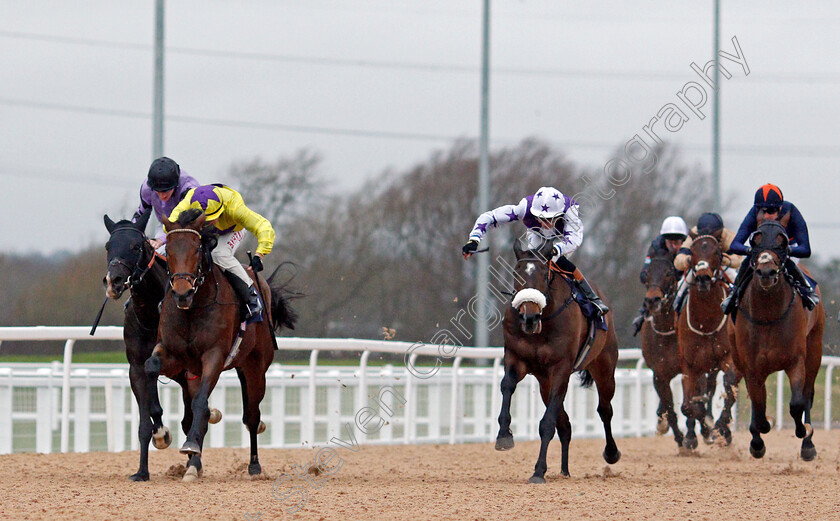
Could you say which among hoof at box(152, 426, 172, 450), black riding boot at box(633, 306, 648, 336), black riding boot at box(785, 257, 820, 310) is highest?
black riding boot at box(785, 257, 820, 310)

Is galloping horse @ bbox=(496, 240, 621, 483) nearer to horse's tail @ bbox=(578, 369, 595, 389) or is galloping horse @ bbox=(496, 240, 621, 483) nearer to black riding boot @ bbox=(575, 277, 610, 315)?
black riding boot @ bbox=(575, 277, 610, 315)

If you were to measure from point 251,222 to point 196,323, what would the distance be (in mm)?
883

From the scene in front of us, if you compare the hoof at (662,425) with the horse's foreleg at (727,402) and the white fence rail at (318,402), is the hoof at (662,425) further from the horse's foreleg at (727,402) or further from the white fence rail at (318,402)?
the white fence rail at (318,402)

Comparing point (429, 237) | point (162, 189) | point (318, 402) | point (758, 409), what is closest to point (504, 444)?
point (758, 409)

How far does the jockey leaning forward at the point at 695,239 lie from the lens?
1113cm

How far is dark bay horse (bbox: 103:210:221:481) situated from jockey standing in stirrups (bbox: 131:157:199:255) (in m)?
0.11

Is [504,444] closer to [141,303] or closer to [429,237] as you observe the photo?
[141,303]

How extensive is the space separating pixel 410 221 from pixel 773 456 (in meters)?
17.3


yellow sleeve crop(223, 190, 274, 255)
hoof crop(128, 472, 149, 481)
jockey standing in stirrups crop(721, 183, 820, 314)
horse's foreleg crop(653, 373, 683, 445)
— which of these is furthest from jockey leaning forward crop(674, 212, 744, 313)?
hoof crop(128, 472, 149, 481)

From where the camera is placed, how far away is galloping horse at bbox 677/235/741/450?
11.0m

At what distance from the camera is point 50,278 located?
1516cm

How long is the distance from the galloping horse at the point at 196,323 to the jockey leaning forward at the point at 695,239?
15.4ft

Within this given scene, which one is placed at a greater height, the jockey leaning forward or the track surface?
the jockey leaning forward

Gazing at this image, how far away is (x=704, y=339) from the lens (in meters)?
11.3
